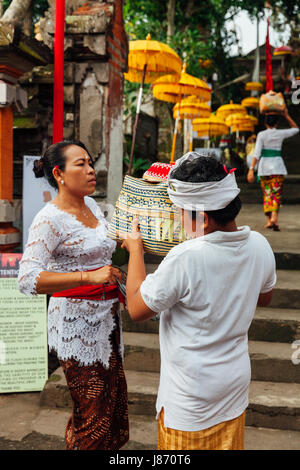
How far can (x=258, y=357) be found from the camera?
366 cm

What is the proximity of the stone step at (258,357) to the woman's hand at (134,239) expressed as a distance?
2262 mm

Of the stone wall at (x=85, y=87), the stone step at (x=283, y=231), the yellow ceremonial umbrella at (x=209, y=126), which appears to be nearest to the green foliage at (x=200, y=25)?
the yellow ceremonial umbrella at (x=209, y=126)

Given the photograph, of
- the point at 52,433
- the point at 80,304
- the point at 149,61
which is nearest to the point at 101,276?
the point at 80,304

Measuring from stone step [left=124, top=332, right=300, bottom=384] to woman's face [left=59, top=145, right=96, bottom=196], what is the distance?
207cm

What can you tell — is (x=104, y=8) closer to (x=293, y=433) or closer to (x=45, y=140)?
(x=45, y=140)

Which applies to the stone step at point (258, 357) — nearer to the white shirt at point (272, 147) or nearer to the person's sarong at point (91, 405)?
the person's sarong at point (91, 405)

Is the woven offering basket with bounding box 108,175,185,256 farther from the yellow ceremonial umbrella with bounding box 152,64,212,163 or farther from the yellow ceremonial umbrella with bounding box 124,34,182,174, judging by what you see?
the yellow ceremonial umbrella with bounding box 152,64,212,163

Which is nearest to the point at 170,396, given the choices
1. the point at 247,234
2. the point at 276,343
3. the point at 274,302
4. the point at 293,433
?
the point at 247,234

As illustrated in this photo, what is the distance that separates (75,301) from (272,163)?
194 inches

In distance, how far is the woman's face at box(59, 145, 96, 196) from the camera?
2109 millimetres

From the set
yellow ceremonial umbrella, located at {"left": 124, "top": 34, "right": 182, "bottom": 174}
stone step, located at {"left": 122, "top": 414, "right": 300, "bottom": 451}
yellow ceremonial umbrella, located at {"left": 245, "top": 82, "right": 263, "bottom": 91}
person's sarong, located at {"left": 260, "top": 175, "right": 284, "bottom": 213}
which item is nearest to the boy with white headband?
stone step, located at {"left": 122, "top": 414, "right": 300, "bottom": 451}

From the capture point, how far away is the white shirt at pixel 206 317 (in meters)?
1.54

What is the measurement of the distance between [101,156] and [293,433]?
121 inches

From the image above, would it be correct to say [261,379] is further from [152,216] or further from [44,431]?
[152,216]
